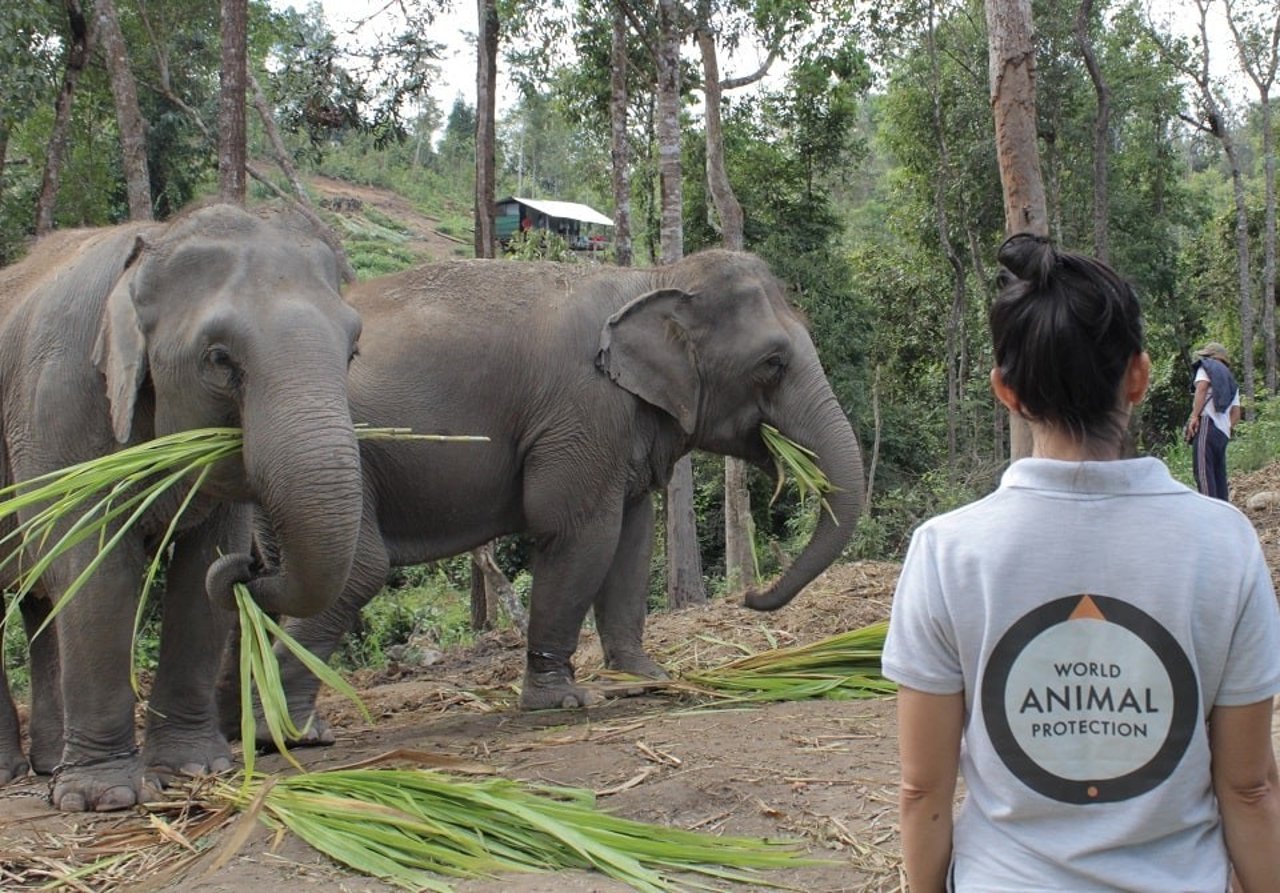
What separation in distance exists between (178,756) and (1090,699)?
4235 mm

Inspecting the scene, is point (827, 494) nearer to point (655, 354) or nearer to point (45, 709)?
point (655, 354)

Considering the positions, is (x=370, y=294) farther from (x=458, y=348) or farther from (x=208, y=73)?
(x=208, y=73)

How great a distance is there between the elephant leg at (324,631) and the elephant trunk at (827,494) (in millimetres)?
1769

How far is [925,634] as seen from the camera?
76.8 inches

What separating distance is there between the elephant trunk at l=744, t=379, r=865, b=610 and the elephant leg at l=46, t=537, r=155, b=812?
2862 mm

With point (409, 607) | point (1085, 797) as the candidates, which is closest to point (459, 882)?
point (1085, 797)

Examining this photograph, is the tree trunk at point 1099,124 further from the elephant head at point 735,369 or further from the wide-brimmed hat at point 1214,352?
the elephant head at point 735,369

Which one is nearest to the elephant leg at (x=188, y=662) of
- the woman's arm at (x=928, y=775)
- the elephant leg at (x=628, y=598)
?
the elephant leg at (x=628, y=598)

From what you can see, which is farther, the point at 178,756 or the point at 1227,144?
the point at 1227,144

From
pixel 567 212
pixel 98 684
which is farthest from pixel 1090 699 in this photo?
pixel 567 212

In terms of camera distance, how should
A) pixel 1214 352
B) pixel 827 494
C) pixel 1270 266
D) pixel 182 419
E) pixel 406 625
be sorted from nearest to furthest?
pixel 182 419, pixel 827 494, pixel 1214 352, pixel 406 625, pixel 1270 266

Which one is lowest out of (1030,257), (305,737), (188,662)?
(305,737)

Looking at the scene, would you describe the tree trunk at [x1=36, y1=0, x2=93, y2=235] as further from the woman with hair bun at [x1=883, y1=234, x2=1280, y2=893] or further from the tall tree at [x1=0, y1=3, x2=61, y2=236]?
the woman with hair bun at [x1=883, y1=234, x2=1280, y2=893]

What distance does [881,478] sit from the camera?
77.9ft
